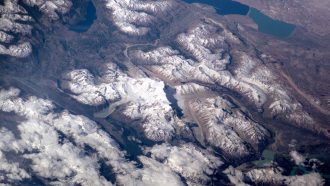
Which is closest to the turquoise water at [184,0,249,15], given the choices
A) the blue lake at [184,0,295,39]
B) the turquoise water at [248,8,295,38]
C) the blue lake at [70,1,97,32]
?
the blue lake at [184,0,295,39]

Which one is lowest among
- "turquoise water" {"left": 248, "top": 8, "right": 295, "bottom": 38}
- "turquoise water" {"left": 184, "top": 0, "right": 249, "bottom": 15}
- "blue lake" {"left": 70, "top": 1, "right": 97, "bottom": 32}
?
"blue lake" {"left": 70, "top": 1, "right": 97, "bottom": 32}

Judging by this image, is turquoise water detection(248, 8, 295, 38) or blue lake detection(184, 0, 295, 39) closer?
turquoise water detection(248, 8, 295, 38)

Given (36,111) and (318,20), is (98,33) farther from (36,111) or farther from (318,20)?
(318,20)

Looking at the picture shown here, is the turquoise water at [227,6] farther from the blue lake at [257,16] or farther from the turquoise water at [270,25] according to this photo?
the turquoise water at [270,25]

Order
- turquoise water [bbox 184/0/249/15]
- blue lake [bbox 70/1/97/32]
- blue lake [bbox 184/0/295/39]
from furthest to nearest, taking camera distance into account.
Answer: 1. turquoise water [bbox 184/0/249/15]
2. blue lake [bbox 184/0/295/39]
3. blue lake [bbox 70/1/97/32]

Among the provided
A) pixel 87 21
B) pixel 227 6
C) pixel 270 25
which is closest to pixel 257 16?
pixel 270 25

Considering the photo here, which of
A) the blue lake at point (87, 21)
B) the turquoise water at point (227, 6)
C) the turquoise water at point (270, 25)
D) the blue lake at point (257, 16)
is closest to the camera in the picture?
the blue lake at point (87, 21)

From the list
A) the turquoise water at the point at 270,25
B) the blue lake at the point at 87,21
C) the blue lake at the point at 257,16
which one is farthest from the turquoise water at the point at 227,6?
the blue lake at the point at 87,21

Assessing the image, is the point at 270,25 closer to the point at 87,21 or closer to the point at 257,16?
the point at 257,16

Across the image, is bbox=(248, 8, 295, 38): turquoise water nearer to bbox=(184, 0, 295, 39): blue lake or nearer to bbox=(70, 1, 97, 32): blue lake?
bbox=(184, 0, 295, 39): blue lake
